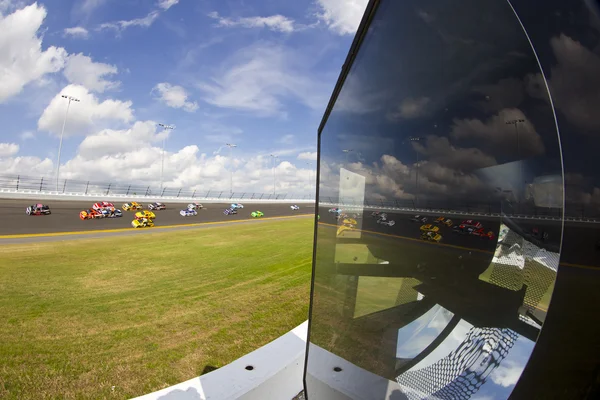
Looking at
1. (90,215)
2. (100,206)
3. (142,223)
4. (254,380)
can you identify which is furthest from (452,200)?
(100,206)

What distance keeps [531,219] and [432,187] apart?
26 cm

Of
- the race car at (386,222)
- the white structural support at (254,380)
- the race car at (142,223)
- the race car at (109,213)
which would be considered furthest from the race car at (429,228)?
the race car at (109,213)

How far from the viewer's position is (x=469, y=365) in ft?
1.93

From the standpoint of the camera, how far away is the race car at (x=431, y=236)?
29.5 inches

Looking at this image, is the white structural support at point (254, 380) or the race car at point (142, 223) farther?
the race car at point (142, 223)

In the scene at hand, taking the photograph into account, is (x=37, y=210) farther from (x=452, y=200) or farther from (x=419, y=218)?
(x=452, y=200)

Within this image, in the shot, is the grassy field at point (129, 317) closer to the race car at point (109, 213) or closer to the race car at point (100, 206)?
the race car at point (109, 213)

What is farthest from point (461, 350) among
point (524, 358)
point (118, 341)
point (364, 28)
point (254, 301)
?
point (254, 301)

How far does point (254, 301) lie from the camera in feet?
14.4

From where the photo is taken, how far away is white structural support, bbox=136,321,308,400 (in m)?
2.06

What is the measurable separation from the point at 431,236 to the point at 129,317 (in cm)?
392

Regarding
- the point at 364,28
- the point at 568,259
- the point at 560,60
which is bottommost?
the point at 568,259

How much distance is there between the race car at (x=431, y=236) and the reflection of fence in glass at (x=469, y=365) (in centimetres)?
22

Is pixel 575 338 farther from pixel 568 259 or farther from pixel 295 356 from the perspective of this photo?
pixel 295 356
